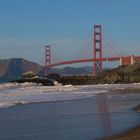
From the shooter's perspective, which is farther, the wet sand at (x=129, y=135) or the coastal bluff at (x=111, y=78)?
the coastal bluff at (x=111, y=78)

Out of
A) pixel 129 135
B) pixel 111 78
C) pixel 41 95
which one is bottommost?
pixel 129 135

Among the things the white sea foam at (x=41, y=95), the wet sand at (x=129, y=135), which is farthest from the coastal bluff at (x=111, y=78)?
the wet sand at (x=129, y=135)

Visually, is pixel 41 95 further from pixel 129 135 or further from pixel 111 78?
pixel 111 78

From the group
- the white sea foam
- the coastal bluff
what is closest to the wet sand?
the white sea foam

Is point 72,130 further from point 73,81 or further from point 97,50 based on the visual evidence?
point 97,50

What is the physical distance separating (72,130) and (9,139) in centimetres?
120

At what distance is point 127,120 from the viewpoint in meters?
8.76

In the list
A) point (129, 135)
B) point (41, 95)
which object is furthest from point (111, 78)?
point (129, 135)

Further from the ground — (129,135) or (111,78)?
(111,78)

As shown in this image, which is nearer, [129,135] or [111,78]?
[129,135]

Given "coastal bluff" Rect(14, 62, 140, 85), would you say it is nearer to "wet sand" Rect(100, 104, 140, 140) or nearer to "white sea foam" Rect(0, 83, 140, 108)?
"white sea foam" Rect(0, 83, 140, 108)

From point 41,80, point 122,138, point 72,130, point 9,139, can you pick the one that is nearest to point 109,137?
point 122,138

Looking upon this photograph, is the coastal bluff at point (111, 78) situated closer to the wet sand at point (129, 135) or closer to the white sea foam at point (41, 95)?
the white sea foam at point (41, 95)

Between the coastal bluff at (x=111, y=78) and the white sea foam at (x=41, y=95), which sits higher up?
the coastal bluff at (x=111, y=78)
